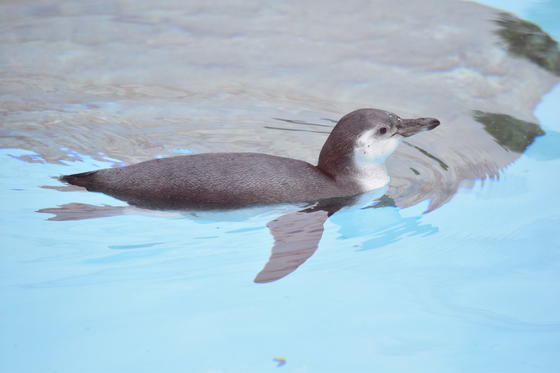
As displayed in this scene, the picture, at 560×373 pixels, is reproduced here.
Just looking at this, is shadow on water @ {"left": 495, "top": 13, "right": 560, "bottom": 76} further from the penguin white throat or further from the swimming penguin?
the swimming penguin

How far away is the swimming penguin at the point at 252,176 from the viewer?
3.29 m

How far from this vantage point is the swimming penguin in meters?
3.29

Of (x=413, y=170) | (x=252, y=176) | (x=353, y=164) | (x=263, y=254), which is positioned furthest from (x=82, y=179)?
(x=413, y=170)

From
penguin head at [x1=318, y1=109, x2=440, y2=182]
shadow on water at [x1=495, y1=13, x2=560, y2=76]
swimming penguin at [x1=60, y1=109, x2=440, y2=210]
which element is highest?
shadow on water at [x1=495, y1=13, x2=560, y2=76]

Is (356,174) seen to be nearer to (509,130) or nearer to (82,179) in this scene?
(82,179)

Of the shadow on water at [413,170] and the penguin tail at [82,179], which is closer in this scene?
the shadow on water at [413,170]

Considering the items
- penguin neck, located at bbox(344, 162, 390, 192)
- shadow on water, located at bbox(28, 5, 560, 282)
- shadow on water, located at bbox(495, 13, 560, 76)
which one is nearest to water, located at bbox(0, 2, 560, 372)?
shadow on water, located at bbox(28, 5, 560, 282)

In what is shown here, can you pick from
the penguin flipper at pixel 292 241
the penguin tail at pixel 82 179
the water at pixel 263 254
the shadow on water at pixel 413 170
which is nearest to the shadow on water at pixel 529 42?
the shadow on water at pixel 413 170

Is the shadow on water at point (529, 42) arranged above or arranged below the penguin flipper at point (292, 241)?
above

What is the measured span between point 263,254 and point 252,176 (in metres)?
0.38

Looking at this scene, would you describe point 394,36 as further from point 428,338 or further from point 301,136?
point 428,338

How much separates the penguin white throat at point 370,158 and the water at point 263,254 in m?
0.14

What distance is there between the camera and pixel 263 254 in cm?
313

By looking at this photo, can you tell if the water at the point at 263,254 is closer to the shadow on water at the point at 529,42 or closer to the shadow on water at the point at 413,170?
the shadow on water at the point at 413,170
